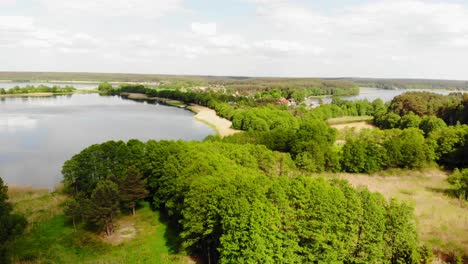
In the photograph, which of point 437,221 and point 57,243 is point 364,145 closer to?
point 437,221

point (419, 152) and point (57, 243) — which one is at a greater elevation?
point (419, 152)

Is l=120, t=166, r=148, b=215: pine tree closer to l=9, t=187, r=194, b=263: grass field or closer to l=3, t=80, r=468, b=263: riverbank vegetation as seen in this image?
l=3, t=80, r=468, b=263: riverbank vegetation

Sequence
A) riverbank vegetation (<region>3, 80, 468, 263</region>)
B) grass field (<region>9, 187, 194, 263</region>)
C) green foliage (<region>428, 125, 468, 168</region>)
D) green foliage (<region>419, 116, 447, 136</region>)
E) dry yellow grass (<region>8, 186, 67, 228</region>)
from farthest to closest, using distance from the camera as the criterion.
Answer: green foliage (<region>419, 116, 447, 136</region>) → green foliage (<region>428, 125, 468, 168</region>) → dry yellow grass (<region>8, 186, 67, 228</region>) → grass field (<region>9, 187, 194, 263</region>) → riverbank vegetation (<region>3, 80, 468, 263</region>)

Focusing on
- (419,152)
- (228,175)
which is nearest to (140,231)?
(228,175)

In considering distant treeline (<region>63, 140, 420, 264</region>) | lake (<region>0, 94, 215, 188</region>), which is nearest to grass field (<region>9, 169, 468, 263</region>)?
distant treeline (<region>63, 140, 420, 264</region>)

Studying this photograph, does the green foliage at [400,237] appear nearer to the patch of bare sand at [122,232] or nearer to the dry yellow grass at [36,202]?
the patch of bare sand at [122,232]

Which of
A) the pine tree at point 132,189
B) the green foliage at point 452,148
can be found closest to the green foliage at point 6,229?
the pine tree at point 132,189

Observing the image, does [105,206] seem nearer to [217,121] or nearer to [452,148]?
[452,148]
